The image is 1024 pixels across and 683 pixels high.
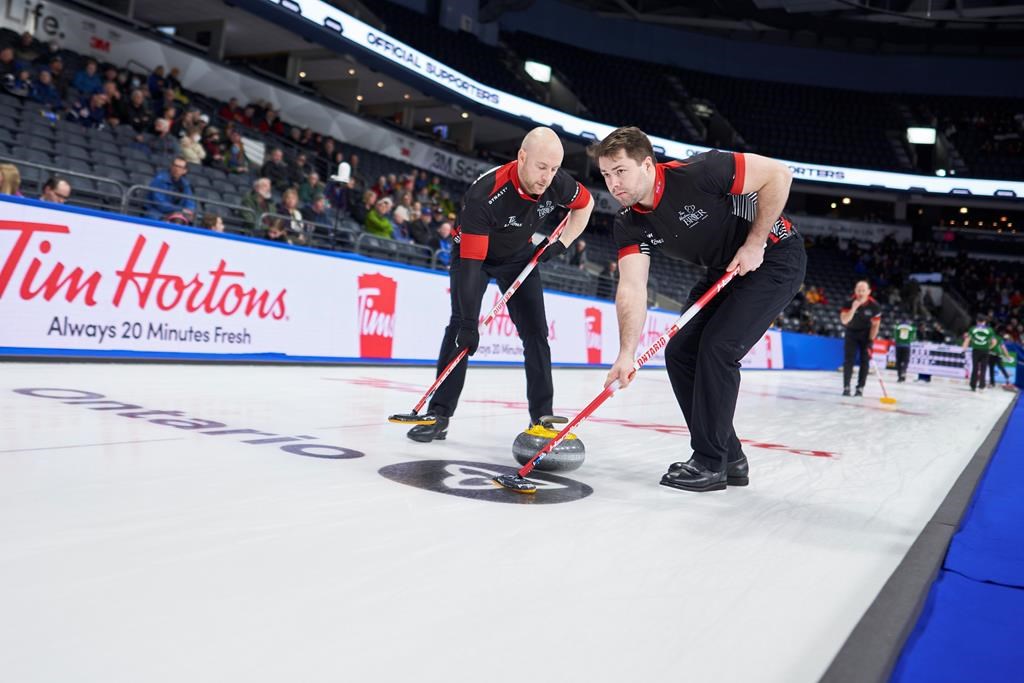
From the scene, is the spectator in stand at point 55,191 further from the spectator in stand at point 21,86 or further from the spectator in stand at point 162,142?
the spectator in stand at point 21,86

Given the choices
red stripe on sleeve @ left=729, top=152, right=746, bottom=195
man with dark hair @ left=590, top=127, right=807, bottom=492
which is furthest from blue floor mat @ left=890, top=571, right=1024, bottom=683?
red stripe on sleeve @ left=729, top=152, right=746, bottom=195

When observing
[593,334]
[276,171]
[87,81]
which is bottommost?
[593,334]

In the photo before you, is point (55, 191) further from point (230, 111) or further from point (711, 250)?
point (230, 111)

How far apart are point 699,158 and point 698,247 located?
41 centimetres

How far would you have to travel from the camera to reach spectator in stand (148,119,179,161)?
41.9 ft

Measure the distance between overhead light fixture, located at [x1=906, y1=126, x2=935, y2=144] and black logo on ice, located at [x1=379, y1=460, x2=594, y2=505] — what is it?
128 ft

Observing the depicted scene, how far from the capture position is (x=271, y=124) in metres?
17.9

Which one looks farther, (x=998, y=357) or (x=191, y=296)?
(x=998, y=357)

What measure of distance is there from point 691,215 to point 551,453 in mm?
1164

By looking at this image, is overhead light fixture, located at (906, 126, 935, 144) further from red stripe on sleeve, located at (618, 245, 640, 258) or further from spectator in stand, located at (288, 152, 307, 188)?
red stripe on sleeve, located at (618, 245, 640, 258)

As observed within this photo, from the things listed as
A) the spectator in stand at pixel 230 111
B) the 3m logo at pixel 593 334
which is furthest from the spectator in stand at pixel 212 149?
the 3m logo at pixel 593 334

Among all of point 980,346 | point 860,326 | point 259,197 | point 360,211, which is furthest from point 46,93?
point 980,346

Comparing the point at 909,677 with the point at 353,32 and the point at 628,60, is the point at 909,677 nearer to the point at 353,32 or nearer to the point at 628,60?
the point at 353,32

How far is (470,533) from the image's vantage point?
230 cm
